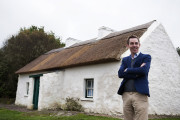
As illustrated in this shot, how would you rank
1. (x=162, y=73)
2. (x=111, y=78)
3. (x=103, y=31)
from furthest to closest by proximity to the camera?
(x=103, y=31), (x=162, y=73), (x=111, y=78)

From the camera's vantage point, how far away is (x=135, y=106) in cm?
301

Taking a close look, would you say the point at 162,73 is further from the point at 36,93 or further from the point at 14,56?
the point at 14,56

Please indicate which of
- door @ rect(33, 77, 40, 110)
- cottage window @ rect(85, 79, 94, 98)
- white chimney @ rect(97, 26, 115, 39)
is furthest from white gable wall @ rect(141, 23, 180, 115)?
door @ rect(33, 77, 40, 110)

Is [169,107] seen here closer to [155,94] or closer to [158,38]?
[155,94]

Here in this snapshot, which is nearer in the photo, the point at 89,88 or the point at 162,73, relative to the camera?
the point at 162,73

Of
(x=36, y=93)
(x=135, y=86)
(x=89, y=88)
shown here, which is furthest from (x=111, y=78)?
(x=135, y=86)

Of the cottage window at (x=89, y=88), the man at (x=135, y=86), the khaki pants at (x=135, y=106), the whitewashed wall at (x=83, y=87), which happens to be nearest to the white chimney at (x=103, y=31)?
the whitewashed wall at (x=83, y=87)

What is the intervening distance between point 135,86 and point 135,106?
11.7 inches

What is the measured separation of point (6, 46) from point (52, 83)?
10.7 metres

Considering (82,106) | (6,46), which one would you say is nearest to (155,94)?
(82,106)

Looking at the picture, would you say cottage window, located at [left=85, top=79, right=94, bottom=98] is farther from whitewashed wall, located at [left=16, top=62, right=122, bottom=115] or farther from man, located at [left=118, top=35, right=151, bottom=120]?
man, located at [left=118, top=35, right=151, bottom=120]

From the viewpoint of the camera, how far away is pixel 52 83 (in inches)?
511

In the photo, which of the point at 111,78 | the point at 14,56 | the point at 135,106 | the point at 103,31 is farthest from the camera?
the point at 14,56

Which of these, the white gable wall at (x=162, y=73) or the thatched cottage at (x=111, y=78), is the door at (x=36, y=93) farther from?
the white gable wall at (x=162, y=73)
